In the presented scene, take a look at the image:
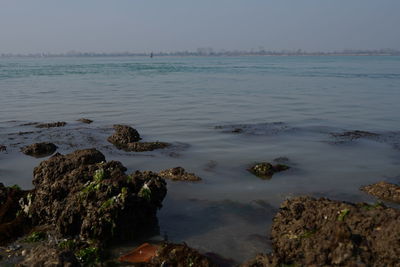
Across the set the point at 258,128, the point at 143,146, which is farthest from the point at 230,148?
the point at 258,128

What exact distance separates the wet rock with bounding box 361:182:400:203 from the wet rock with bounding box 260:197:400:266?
2864 mm

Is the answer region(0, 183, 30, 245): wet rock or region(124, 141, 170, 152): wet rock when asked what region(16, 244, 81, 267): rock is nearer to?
region(0, 183, 30, 245): wet rock

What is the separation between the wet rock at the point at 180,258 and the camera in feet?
16.8

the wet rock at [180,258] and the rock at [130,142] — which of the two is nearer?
the wet rock at [180,258]

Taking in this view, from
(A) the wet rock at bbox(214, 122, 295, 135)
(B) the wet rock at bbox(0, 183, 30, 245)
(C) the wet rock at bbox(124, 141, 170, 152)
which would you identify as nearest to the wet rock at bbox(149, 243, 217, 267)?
(B) the wet rock at bbox(0, 183, 30, 245)

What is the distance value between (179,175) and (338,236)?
4837mm

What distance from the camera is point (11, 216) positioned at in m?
6.63

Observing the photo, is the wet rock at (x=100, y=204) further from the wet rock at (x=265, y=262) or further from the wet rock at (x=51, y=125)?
the wet rock at (x=51, y=125)

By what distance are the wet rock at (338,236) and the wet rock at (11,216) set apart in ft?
12.9

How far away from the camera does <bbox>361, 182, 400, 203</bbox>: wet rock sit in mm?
7545

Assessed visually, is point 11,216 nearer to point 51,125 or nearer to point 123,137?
point 123,137

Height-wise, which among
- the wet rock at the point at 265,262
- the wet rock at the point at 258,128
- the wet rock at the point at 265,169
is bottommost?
the wet rock at the point at 258,128

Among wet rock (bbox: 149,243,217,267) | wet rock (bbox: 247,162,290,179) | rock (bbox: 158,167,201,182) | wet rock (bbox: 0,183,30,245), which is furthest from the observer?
wet rock (bbox: 247,162,290,179)

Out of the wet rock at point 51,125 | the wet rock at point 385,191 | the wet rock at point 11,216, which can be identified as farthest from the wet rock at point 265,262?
the wet rock at point 51,125
